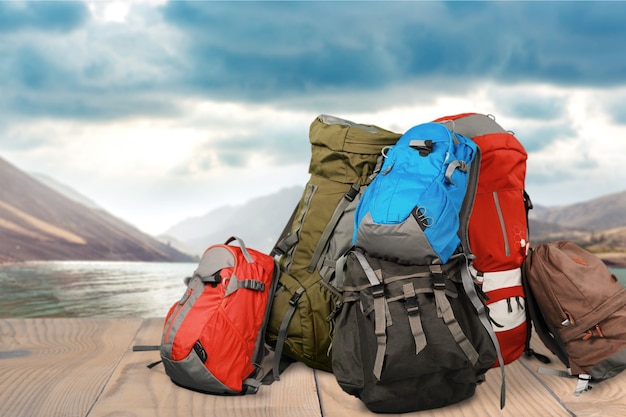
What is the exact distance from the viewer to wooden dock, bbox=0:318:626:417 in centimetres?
211

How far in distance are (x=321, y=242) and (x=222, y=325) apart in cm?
49

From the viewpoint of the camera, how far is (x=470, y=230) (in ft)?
7.93

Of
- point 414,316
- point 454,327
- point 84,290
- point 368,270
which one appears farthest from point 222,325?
point 84,290

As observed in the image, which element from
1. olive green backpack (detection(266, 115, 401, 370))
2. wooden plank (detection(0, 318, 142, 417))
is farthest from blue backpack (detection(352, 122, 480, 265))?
wooden plank (detection(0, 318, 142, 417))

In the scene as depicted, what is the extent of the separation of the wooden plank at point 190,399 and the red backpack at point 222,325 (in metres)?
0.06

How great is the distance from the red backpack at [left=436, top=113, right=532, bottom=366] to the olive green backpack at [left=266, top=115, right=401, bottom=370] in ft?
1.14

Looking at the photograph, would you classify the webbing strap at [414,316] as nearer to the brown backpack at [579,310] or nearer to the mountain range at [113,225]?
the brown backpack at [579,310]

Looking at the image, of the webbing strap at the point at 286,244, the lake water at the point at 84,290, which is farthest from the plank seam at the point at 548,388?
the lake water at the point at 84,290

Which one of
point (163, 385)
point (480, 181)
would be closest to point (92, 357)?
point (163, 385)

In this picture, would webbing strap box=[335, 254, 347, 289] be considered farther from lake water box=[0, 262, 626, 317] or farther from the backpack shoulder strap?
lake water box=[0, 262, 626, 317]

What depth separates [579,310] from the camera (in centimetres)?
239

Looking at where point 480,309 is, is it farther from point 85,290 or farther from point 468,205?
point 85,290

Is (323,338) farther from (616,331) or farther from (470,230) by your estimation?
(616,331)

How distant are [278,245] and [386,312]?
2.27 ft
